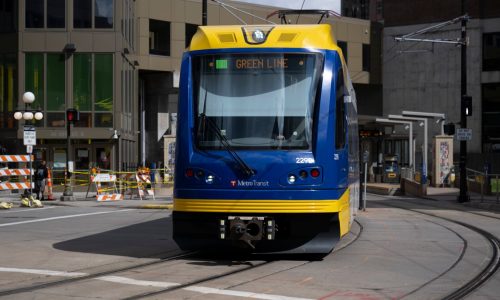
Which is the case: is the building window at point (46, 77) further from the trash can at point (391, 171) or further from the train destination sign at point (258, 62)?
the train destination sign at point (258, 62)

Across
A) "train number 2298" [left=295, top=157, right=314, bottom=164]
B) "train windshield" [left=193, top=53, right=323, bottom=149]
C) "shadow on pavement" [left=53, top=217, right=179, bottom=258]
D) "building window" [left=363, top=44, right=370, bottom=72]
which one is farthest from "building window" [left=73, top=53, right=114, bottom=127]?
"building window" [left=363, top=44, right=370, bottom=72]

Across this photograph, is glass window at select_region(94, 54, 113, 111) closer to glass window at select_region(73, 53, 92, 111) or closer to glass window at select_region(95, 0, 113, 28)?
glass window at select_region(73, 53, 92, 111)

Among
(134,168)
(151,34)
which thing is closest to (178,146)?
(134,168)

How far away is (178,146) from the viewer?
36.0 ft

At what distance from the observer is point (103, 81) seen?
35750 mm

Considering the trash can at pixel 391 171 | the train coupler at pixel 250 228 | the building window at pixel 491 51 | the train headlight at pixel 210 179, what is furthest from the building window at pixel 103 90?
the building window at pixel 491 51

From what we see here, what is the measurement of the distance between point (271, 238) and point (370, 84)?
167 feet

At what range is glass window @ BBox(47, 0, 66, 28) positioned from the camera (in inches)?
1383

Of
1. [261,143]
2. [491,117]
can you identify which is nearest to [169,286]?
[261,143]

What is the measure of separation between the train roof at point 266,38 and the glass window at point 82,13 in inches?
998

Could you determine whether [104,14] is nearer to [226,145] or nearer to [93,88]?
[93,88]

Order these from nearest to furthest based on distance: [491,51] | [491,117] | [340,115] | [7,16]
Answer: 1. [340,115]
2. [7,16]
3. [491,51]
4. [491,117]

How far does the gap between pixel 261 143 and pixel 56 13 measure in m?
27.1

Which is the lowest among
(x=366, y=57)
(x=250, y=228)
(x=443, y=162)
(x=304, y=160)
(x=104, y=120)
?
(x=443, y=162)
